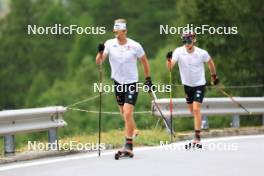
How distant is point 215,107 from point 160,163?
4.15 m

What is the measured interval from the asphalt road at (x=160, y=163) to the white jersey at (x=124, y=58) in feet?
3.86

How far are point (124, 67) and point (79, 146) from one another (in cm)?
188

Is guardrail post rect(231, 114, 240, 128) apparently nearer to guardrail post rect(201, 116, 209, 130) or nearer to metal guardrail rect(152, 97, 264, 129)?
metal guardrail rect(152, 97, 264, 129)

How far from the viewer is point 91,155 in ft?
38.9

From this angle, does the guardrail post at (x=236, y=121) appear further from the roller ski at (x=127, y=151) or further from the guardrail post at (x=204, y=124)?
the roller ski at (x=127, y=151)

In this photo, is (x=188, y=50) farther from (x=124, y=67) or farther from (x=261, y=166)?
(x=261, y=166)

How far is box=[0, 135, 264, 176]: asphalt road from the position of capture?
10.0m

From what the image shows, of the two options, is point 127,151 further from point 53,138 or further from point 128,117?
point 53,138

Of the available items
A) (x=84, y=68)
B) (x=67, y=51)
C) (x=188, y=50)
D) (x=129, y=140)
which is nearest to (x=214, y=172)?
(x=129, y=140)

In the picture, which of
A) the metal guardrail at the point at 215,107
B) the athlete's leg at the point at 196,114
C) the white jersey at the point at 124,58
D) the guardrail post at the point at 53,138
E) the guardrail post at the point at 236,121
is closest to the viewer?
the white jersey at the point at 124,58

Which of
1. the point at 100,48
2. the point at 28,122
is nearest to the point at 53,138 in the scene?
the point at 28,122

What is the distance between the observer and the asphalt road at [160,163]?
10.0 m

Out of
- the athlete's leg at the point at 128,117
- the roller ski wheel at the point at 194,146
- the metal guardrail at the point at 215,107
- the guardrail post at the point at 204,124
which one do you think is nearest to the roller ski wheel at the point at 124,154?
the athlete's leg at the point at 128,117

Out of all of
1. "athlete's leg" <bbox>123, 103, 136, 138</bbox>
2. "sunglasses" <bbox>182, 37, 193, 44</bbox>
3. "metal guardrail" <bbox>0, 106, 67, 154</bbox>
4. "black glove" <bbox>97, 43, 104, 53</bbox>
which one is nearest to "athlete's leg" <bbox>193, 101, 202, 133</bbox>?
"sunglasses" <bbox>182, 37, 193, 44</bbox>
